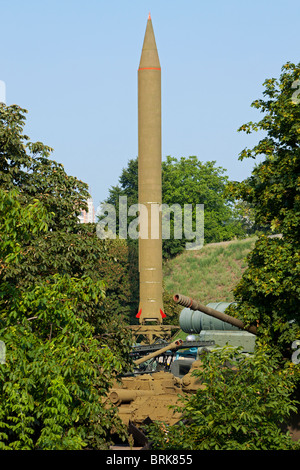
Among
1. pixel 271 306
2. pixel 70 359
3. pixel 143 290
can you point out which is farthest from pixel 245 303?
pixel 143 290

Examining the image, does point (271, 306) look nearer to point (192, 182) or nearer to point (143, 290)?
point (143, 290)

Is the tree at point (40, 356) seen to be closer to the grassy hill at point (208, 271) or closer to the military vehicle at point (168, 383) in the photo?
the military vehicle at point (168, 383)

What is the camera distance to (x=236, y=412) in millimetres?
13562

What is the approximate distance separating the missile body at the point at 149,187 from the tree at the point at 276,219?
21.1 meters

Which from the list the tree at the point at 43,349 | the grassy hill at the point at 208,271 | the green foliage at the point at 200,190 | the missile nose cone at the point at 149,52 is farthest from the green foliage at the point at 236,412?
the green foliage at the point at 200,190

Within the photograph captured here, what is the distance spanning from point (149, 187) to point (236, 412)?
29.1m

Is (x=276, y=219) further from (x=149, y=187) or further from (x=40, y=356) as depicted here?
(x=149, y=187)

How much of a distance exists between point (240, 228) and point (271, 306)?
6292 cm

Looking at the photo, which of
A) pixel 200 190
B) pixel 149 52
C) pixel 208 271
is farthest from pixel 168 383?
pixel 200 190

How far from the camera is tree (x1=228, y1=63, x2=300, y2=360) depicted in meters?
18.6

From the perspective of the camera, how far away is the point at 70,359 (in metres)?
12.4

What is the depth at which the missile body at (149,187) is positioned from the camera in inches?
1649

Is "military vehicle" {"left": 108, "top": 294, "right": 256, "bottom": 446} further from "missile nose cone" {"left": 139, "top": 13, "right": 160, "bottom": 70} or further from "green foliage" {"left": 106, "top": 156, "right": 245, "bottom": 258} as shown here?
"green foliage" {"left": 106, "top": 156, "right": 245, "bottom": 258}

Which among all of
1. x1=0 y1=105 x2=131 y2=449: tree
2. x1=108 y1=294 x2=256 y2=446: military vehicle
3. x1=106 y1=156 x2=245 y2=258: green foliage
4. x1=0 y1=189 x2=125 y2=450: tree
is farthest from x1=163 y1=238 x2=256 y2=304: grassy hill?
x1=0 y1=189 x2=125 y2=450: tree
